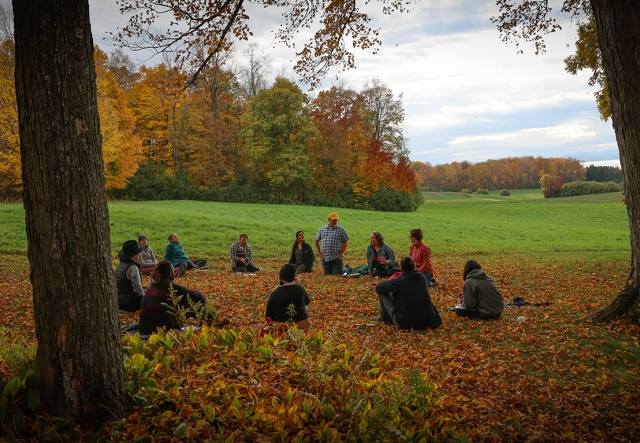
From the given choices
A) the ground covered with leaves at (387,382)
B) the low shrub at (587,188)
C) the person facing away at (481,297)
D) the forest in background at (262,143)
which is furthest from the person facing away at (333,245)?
the low shrub at (587,188)

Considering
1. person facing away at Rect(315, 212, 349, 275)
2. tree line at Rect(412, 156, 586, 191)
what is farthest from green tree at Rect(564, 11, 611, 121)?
tree line at Rect(412, 156, 586, 191)

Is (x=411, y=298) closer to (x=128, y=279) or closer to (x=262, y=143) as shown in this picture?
(x=128, y=279)

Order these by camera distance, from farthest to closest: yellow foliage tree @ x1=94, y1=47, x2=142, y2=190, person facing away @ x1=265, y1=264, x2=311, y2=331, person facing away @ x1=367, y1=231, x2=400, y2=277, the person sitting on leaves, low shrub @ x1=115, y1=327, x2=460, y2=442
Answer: yellow foliage tree @ x1=94, y1=47, x2=142, y2=190 → person facing away @ x1=367, y1=231, x2=400, y2=277 → the person sitting on leaves → person facing away @ x1=265, y1=264, x2=311, y2=331 → low shrub @ x1=115, y1=327, x2=460, y2=442

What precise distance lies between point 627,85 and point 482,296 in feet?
12.4

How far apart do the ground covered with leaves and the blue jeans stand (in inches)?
201

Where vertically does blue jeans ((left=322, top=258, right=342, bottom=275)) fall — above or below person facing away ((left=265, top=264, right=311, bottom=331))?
below

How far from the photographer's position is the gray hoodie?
8062 mm

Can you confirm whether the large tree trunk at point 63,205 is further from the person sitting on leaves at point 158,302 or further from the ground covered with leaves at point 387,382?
the person sitting on leaves at point 158,302

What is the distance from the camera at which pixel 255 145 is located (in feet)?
146

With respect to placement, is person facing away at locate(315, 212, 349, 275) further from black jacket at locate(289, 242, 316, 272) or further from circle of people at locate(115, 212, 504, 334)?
circle of people at locate(115, 212, 504, 334)

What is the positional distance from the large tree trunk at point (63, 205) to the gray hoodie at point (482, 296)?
613cm

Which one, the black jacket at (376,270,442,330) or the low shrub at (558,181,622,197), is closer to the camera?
the black jacket at (376,270,442,330)

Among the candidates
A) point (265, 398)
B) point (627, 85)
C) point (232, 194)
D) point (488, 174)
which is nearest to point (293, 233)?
point (627, 85)

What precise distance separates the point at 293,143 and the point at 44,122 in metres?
42.6
